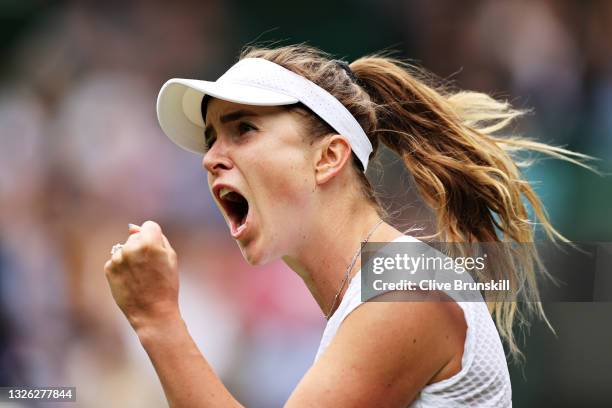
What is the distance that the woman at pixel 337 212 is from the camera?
1.46 m

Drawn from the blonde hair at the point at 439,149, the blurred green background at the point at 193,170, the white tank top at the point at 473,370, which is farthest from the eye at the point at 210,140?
the blurred green background at the point at 193,170

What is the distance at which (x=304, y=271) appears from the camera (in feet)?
6.05

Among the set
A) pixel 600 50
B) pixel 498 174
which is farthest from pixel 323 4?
pixel 498 174

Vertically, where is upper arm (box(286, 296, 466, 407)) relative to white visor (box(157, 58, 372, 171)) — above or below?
Answer: below

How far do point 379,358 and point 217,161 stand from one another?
579 millimetres

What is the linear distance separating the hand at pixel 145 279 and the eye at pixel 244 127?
1.15 feet

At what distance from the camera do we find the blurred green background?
357cm

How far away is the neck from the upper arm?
28 cm

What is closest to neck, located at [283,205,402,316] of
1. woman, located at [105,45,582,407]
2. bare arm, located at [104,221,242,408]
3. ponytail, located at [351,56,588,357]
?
woman, located at [105,45,582,407]

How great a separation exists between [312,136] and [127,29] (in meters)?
2.66

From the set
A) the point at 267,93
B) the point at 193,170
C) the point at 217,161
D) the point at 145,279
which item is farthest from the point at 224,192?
the point at 193,170

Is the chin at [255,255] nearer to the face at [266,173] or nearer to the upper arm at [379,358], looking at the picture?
the face at [266,173]

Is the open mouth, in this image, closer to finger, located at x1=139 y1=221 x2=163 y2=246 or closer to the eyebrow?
the eyebrow

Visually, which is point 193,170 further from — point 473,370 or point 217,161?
point 473,370
